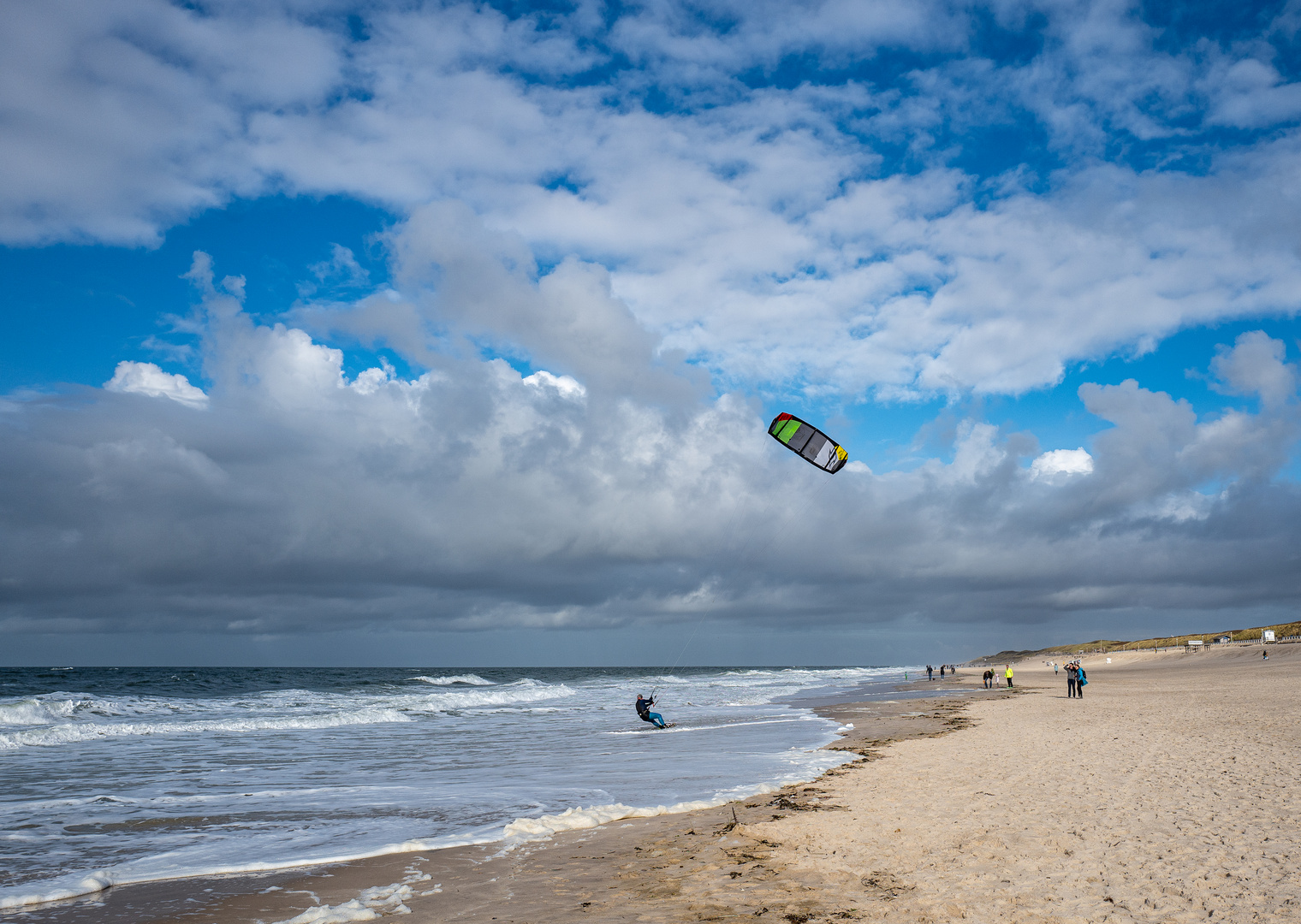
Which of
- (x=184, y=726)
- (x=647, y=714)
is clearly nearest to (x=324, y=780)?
(x=647, y=714)

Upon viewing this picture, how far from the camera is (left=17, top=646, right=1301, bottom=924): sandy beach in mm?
5438

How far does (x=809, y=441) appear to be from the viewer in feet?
54.3

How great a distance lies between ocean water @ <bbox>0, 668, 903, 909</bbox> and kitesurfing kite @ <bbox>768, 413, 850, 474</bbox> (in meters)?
6.06

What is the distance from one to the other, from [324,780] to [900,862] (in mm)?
10037

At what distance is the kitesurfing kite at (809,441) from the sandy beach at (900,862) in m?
7.09

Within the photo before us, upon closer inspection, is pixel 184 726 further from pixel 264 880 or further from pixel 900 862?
pixel 900 862

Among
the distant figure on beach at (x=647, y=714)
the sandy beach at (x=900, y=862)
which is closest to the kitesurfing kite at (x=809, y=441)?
the sandy beach at (x=900, y=862)

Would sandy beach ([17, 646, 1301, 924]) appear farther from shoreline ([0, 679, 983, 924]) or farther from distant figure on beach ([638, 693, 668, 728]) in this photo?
distant figure on beach ([638, 693, 668, 728])

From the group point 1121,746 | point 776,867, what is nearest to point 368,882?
point 776,867

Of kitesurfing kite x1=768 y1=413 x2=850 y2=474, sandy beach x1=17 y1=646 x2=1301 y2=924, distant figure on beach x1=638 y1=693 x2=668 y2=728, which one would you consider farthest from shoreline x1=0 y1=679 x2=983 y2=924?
distant figure on beach x1=638 y1=693 x2=668 y2=728

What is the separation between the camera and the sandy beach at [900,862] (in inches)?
214

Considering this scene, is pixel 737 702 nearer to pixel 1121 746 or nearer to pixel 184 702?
pixel 1121 746

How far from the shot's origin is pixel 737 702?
3244 cm

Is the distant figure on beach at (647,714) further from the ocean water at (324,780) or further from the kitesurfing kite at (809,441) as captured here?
the kitesurfing kite at (809,441)
